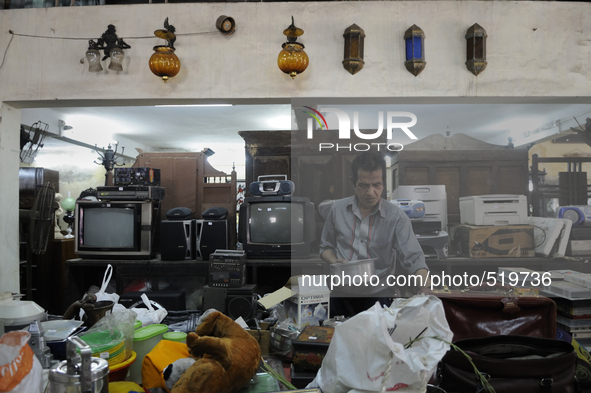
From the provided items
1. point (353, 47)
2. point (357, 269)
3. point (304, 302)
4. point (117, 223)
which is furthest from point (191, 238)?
point (353, 47)

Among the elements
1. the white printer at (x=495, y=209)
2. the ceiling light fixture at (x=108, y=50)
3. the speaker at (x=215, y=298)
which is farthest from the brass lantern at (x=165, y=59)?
the white printer at (x=495, y=209)

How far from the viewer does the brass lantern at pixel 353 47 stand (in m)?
2.66

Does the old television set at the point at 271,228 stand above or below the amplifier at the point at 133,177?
below

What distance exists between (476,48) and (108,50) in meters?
2.49

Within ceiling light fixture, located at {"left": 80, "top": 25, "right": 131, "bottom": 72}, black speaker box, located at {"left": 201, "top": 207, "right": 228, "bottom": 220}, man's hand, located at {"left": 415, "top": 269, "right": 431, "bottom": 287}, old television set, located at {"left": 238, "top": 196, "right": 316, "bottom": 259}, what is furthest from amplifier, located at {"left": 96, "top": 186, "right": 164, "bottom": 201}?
man's hand, located at {"left": 415, "top": 269, "right": 431, "bottom": 287}

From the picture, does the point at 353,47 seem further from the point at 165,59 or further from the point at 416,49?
the point at 165,59

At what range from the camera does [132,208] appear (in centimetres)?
352

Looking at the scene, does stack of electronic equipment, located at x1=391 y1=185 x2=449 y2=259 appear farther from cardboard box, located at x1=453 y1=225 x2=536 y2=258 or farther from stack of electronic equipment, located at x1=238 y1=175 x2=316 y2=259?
stack of electronic equipment, located at x1=238 y1=175 x2=316 y2=259

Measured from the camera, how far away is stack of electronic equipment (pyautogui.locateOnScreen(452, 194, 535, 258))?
9.44 ft

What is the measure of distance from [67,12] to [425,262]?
3.13 metres

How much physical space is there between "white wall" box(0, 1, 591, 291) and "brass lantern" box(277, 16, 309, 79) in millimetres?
154

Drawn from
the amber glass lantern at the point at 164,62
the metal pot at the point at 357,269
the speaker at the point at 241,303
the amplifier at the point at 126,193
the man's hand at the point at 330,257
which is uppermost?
the amber glass lantern at the point at 164,62

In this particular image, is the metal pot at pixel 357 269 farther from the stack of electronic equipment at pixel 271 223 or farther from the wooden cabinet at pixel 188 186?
the wooden cabinet at pixel 188 186

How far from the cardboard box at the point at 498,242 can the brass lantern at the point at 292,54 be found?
1.65 m
